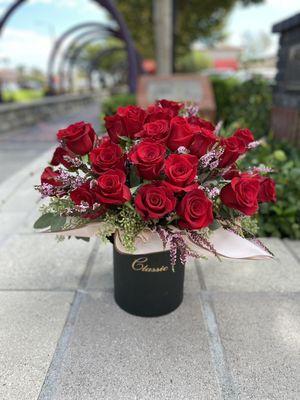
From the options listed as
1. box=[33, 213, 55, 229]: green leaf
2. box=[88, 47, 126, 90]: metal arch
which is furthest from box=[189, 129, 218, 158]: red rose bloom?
box=[88, 47, 126, 90]: metal arch

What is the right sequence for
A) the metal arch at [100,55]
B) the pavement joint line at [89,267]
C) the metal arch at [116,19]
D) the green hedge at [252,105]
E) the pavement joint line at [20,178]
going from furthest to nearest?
1. the metal arch at [100,55]
2. the metal arch at [116,19]
3. the green hedge at [252,105]
4. the pavement joint line at [20,178]
5. the pavement joint line at [89,267]

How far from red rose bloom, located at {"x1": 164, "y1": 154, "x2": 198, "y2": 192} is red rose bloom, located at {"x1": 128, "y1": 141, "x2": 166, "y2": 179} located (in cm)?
5

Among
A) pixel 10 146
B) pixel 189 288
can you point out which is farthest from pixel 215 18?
pixel 189 288

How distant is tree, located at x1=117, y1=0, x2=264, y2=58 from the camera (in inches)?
628

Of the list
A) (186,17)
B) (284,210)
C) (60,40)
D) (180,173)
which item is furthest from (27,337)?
(186,17)

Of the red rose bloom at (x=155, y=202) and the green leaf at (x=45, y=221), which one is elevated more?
the red rose bloom at (x=155, y=202)

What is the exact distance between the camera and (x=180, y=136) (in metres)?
1.73

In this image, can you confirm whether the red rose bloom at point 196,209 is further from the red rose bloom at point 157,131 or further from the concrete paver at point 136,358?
the concrete paver at point 136,358

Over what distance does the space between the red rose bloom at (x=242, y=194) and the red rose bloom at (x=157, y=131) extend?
1.32ft

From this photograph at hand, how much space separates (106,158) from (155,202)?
339 mm

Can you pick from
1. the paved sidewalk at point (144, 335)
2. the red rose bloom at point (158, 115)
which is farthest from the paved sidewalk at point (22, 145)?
the red rose bloom at point (158, 115)

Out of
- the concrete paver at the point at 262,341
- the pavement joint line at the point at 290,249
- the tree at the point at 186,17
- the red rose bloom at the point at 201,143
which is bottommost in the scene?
the pavement joint line at the point at 290,249

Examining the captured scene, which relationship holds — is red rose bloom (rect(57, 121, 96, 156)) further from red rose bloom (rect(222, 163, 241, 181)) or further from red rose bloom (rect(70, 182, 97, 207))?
red rose bloom (rect(222, 163, 241, 181))

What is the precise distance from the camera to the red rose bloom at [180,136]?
1721 mm
